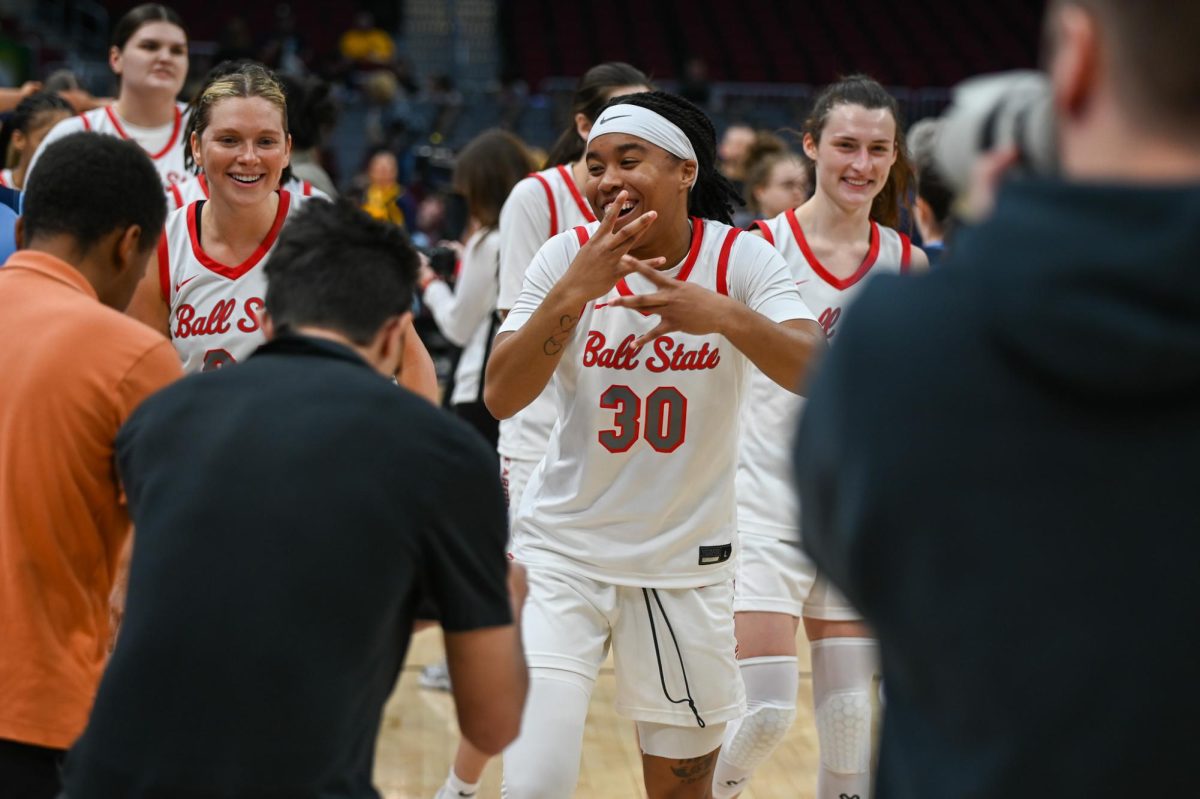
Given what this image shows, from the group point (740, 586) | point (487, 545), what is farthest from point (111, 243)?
point (740, 586)

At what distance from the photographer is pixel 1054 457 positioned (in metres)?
1.41

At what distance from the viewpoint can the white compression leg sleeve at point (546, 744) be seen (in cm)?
350

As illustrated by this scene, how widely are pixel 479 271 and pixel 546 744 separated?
2.79 m

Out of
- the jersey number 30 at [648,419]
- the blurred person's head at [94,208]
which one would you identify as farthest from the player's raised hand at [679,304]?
the blurred person's head at [94,208]

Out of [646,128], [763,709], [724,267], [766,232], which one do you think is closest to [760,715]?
[763,709]

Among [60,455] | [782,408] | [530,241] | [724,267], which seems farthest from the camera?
[530,241]

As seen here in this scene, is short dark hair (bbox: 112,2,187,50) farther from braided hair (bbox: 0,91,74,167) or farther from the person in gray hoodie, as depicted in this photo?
the person in gray hoodie

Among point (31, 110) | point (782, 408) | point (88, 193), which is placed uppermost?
point (31, 110)

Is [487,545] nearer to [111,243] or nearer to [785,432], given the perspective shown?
[111,243]

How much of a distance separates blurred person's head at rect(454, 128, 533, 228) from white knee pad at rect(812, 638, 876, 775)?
247 centimetres

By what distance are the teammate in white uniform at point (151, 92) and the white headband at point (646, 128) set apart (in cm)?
255

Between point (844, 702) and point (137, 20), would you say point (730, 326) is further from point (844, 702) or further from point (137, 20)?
point (137, 20)

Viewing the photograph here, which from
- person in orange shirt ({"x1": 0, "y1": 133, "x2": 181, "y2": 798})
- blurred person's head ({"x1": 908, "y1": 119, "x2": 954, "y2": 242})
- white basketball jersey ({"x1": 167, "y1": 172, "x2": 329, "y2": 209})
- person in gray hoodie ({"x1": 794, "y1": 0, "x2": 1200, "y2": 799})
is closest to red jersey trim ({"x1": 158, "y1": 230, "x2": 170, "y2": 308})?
white basketball jersey ({"x1": 167, "y1": 172, "x2": 329, "y2": 209})

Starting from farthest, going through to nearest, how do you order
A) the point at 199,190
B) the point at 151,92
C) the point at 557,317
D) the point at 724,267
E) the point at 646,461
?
the point at 151,92 → the point at 199,190 → the point at 724,267 → the point at 646,461 → the point at 557,317
